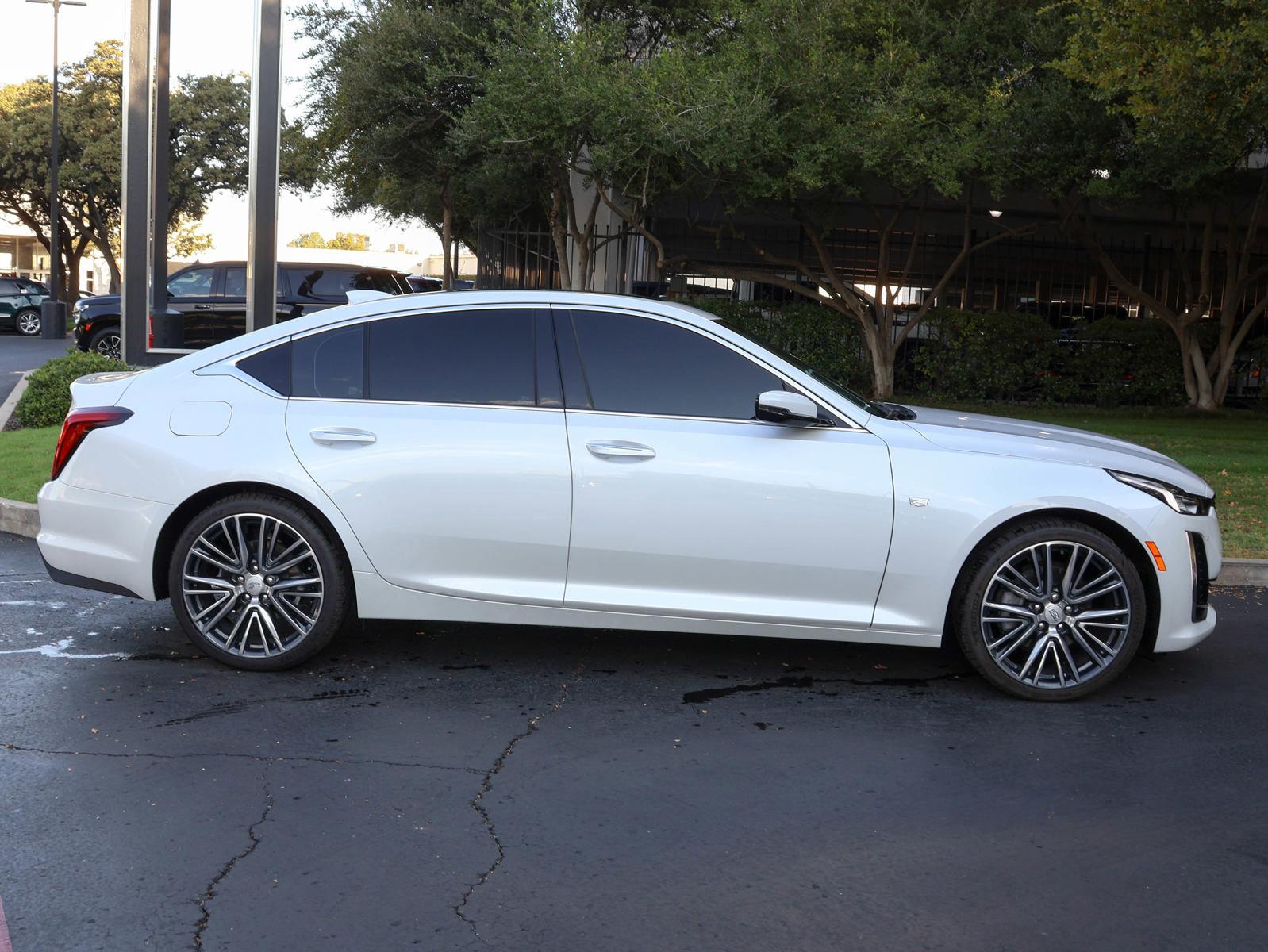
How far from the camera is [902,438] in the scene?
17.5 feet

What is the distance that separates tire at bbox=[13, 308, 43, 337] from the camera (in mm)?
34844

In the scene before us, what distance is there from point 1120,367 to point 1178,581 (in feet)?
50.8

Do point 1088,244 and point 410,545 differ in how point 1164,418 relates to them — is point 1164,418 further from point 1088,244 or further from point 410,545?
point 410,545

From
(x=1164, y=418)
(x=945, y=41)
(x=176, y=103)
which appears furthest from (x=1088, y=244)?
(x=176, y=103)

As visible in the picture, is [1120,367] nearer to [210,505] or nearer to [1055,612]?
[1055,612]

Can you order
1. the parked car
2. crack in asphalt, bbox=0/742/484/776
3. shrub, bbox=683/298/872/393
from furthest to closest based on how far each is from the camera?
the parked car
shrub, bbox=683/298/872/393
crack in asphalt, bbox=0/742/484/776

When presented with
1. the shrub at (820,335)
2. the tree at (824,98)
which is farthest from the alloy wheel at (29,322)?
the tree at (824,98)

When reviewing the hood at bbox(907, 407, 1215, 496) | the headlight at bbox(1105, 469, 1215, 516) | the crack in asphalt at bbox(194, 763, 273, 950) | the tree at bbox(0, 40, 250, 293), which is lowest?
A: the crack in asphalt at bbox(194, 763, 273, 950)

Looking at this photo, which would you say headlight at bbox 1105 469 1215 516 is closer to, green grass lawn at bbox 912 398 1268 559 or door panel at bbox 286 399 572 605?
door panel at bbox 286 399 572 605

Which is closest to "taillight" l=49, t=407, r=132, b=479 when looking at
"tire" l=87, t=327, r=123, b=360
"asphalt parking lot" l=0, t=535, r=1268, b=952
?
"asphalt parking lot" l=0, t=535, r=1268, b=952

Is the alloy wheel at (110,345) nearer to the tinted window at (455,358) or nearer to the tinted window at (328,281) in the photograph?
the tinted window at (328,281)

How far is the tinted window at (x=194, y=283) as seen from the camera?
2089cm

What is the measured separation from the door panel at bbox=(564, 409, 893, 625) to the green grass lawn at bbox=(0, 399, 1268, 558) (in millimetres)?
4139

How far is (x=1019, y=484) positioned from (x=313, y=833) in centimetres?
303
